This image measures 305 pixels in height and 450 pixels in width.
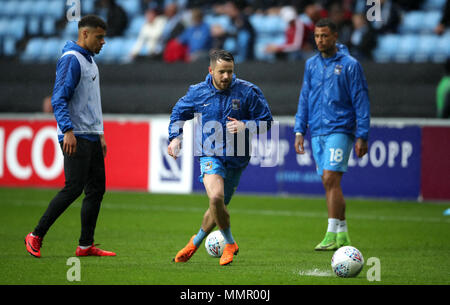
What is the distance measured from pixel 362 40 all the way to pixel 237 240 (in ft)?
27.0

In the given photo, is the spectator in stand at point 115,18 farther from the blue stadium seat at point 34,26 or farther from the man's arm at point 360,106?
the man's arm at point 360,106

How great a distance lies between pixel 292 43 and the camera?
17594 mm

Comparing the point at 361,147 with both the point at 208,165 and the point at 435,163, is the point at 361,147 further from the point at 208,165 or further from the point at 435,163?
the point at 435,163

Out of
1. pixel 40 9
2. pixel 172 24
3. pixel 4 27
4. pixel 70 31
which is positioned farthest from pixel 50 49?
pixel 172 24

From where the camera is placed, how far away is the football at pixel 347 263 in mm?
7223

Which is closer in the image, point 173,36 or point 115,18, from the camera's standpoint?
point 173,36

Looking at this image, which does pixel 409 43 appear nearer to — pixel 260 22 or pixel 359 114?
pixel 260 22

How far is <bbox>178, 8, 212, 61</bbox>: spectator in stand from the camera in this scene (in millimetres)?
18141

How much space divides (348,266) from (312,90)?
9.81 feet

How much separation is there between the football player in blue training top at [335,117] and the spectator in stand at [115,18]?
11.6 metres

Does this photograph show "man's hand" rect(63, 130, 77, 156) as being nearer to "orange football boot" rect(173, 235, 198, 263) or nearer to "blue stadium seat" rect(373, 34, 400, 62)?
"orange football boot" rect(173, 235, 198, 263)

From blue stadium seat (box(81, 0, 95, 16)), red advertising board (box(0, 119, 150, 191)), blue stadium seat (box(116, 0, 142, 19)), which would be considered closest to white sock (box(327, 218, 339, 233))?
red advertising board (box(0, 119, 150, 191))

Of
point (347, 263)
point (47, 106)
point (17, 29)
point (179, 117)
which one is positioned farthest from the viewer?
point (17, 29)

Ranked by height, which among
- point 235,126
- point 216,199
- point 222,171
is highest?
point 235,126
